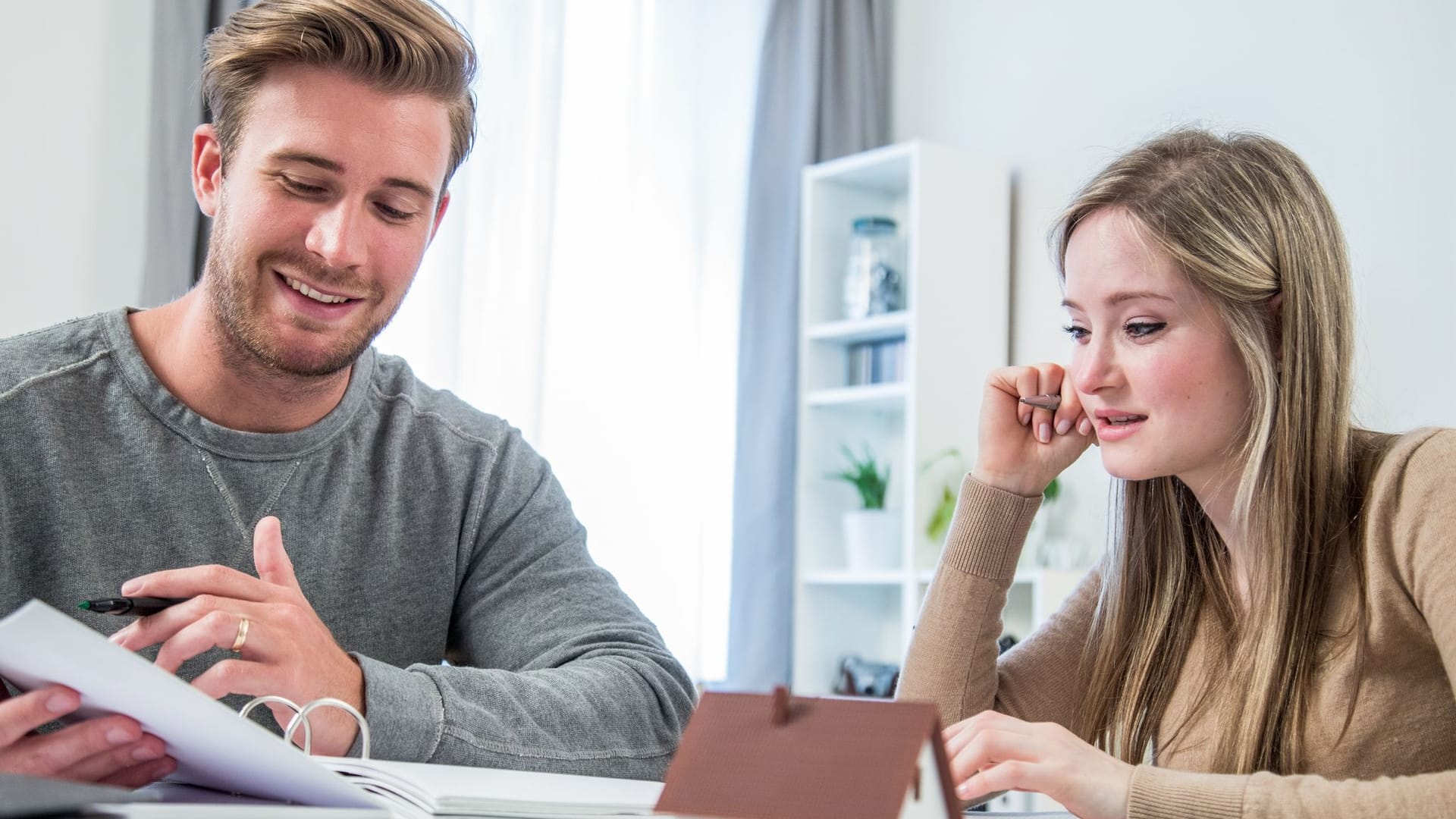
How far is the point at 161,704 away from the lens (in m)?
0.68

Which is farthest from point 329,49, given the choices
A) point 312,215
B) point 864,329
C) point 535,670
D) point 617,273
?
point 864,329

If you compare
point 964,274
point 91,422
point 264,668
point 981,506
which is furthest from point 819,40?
point 264,668

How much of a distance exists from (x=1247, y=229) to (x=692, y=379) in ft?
8.60

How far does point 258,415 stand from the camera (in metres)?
1.32

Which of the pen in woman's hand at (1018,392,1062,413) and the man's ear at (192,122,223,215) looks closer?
the man's ear at (192,122,223,215)

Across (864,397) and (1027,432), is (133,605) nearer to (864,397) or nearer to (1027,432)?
(1027,432)

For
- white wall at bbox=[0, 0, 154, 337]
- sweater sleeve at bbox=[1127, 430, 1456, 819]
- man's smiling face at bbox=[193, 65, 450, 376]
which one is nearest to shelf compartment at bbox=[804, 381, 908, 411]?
white wall at bbox=[0, 0, 154, 337]

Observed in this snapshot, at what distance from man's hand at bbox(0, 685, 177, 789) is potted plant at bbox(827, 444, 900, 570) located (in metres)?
2.93

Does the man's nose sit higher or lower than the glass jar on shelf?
lower

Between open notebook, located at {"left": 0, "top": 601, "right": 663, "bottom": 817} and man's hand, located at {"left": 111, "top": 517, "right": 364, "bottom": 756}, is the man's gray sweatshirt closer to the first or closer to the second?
man's hand, located at {"left": 111, "top": 517, "right": 364, "bottom": 756}

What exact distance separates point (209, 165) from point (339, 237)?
0.71ft

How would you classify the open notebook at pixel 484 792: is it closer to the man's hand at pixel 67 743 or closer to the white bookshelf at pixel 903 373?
the man's hand at pixel 67 743

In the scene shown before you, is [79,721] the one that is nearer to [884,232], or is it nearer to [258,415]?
[258,415]

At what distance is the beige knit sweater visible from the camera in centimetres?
89
